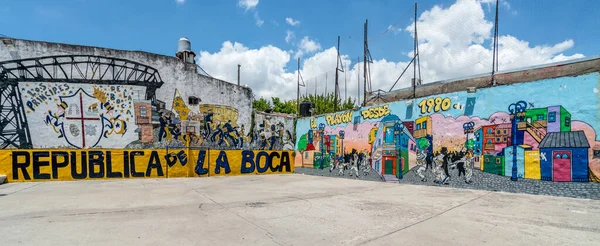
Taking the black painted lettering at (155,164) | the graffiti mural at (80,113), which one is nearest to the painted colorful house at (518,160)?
the black painted lettering at (155,164)

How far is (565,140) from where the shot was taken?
8.10 meters

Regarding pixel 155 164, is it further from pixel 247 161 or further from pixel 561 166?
pixel 561 166

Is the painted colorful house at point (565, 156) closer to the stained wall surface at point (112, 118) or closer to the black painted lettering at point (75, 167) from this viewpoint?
the stained wall surface at point (112, 118)

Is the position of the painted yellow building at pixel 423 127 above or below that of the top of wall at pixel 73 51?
below

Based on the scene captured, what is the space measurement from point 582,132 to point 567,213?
9.76ft

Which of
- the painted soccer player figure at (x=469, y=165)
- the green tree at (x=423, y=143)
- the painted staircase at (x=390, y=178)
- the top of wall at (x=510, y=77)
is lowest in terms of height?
the painted staircase at (x=390, y=178)

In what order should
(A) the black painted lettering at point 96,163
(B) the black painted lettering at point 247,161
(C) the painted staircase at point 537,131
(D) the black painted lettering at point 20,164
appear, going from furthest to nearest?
(B) the black painted lettering at point 247,161, (A) the black painted lettering at point 96,163, (D) the black painted lettering at point 20,164, (C) the painted staircase at point 537,131

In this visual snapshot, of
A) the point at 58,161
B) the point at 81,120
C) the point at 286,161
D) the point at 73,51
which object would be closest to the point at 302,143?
the point at 286,161

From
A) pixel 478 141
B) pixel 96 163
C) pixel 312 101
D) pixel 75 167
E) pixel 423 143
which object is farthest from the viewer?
pixel 312 101

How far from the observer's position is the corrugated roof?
25.7 feet

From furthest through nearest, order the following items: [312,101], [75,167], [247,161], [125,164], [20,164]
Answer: [312,101] < [247,161] < [125,164] < [75,167] < [20,164]

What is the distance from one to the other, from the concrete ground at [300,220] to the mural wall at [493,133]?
115 centimetres

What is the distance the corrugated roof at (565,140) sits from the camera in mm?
7829

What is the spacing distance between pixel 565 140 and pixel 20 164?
66.3 feet
